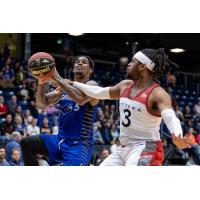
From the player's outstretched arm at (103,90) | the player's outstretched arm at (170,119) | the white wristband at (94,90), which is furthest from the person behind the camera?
the white wristband at (94,90)

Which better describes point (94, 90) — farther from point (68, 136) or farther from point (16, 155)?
point (16, 155)

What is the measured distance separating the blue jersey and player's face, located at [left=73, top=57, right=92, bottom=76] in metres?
0.33

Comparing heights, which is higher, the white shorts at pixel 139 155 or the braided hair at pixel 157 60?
the braided hair at pixel 157 60

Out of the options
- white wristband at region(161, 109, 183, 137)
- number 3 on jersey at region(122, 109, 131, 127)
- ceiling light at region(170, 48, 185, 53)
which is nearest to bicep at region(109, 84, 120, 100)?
number 3 on jersey at region(122, 109, 131, 127)

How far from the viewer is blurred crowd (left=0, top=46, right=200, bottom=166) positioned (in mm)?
11992

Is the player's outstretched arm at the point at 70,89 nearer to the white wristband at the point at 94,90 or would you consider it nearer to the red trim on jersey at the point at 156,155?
the white wristband at the point at 94,90

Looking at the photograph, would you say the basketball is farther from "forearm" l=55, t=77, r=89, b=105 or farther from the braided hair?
the braided hair

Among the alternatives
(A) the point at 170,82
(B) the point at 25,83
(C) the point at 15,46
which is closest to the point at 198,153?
(B) the point at 25,83

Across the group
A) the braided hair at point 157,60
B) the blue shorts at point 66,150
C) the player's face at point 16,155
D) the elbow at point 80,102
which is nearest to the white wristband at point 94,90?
the elbow at point 80,102

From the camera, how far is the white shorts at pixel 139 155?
544 centimetres

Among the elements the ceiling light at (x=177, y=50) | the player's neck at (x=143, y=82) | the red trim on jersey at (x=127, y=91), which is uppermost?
the ceiling light at (x=177, y=50)
